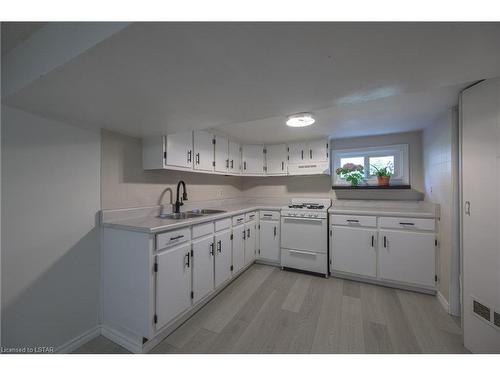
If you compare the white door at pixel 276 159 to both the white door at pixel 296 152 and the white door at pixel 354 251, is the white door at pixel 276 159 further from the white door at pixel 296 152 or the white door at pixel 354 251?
the white door at pixel 354 251

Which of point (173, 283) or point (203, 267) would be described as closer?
point (173, 283)

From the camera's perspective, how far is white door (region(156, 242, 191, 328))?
1.48 m

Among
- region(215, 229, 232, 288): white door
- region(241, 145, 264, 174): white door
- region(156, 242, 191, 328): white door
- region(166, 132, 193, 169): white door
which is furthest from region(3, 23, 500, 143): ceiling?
region(241, 145, 264, 174): white door

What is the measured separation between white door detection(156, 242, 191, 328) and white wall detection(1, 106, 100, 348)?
0.63m

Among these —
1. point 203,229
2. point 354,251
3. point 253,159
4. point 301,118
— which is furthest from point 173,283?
point 253,159

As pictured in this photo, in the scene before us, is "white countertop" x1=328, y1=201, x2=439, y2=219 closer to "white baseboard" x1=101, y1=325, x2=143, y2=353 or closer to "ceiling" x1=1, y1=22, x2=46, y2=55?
"white baseboard" x1=101, y1=325, x2=143, y2=353

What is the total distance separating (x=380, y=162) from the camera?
2.95 m

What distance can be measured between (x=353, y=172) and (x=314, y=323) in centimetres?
220

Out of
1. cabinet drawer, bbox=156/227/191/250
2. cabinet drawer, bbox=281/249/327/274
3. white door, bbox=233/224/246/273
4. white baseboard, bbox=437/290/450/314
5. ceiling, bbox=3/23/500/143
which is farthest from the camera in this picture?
cabinet drawer, bbox=281/249/327/274

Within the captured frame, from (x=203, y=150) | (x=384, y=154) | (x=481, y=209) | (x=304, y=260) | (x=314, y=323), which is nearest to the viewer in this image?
(x=481, y=209)

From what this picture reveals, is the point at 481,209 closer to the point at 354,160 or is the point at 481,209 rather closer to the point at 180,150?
the point at 354,160

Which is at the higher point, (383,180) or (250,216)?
A: (383,180)

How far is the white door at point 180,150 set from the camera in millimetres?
1981
